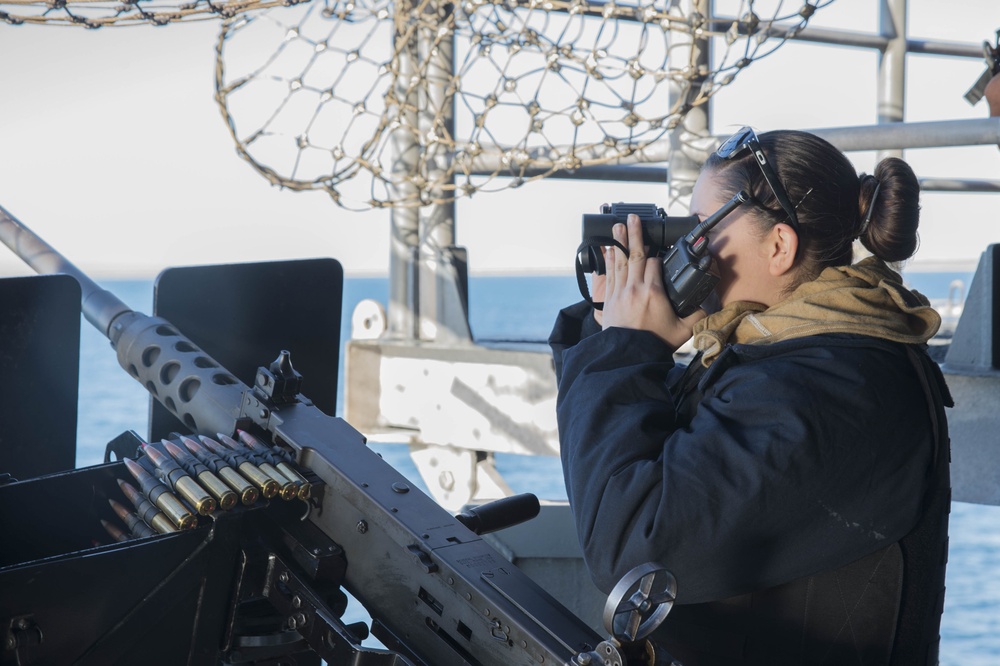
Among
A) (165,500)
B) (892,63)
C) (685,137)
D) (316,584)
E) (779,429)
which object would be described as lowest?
(316,584)

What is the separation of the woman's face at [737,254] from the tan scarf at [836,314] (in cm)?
2

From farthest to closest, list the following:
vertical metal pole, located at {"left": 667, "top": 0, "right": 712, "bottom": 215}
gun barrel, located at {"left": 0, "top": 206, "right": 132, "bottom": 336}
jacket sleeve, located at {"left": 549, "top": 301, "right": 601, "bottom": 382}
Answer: vertical metal pole, located at {"left": 667, "top": 0, "right": 712, "bottom": 215}
gun barrel, located at {"left": 0, "top": 206, "right": 132, "bottom": 336}
jacket sleeve, located at {"left": 549, "top": 301, "right": 601, "bottom": 382}

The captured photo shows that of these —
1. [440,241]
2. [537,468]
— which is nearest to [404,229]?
[440,241]

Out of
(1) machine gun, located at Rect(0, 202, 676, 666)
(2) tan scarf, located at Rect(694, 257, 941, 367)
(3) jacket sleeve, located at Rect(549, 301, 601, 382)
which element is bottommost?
(1) machine gun, located at Rect(0, 202, 676, 666)

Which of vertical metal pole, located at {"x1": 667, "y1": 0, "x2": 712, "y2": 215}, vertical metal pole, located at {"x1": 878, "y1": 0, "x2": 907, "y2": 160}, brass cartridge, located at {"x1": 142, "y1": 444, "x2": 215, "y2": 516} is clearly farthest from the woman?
vertical metal pole, located at {"x1": 878, "y1": 0, "x2": 907, "y2": 160}

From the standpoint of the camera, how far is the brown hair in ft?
4.61

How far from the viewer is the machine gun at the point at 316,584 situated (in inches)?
45.5

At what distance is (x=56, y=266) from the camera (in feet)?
6.88

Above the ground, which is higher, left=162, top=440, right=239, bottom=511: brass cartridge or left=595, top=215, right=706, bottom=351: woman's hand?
left=595, top=215, right=706, bottom=351: woman's hand

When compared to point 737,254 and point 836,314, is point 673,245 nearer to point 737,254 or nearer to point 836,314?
point 737,254

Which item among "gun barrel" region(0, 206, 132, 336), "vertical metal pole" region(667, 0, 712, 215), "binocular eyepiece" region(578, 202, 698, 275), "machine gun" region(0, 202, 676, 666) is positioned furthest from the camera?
"vertical metal pole" region(667, 0, 712, 215)

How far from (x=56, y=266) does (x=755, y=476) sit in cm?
147

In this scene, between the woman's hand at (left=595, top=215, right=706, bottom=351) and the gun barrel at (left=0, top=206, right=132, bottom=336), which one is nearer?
the woman's hand at (left=595, top=215, right=706, bottom=351)

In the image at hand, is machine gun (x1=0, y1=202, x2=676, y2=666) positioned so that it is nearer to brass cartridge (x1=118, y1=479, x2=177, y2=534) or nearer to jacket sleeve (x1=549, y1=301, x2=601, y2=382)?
brass cartridge (x1=118, y1=479, x2=177, y2=534)
